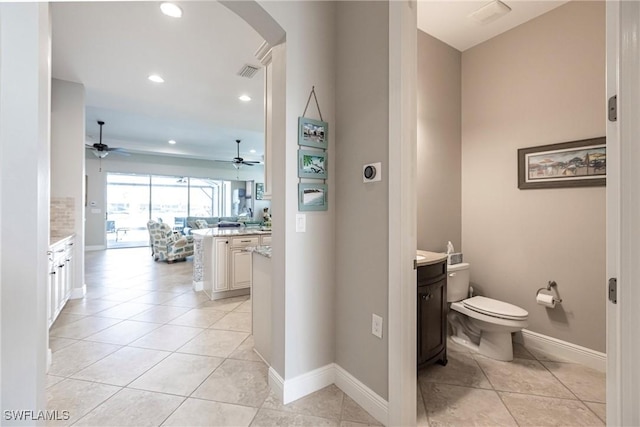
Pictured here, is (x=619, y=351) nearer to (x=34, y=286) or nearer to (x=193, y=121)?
(x=34, y=286)

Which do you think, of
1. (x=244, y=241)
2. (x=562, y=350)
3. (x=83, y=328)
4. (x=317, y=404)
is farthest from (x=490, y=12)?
(x=83, y=328)

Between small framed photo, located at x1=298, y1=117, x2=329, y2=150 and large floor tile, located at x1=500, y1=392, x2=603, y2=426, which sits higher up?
small framed photo, located at x1=298, y1=117, x2=329, y2=150

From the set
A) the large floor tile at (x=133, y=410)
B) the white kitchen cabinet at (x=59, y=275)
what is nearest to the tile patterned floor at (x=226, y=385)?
the large floor tile at (x=133, y=410)

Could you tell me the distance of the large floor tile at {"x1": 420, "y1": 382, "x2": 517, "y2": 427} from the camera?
161 cm

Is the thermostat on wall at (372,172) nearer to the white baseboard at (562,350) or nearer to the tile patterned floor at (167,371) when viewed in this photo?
the tile patterned floor at (167,371)

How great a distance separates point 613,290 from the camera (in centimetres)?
84

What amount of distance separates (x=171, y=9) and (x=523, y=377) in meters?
4.00

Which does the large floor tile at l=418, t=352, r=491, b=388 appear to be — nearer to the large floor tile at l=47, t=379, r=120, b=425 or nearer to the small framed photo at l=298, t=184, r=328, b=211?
the small framed photo at l=298, t=184, r=328, b=211

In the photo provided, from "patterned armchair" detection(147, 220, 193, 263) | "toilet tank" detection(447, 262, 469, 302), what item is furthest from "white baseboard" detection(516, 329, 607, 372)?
"patterned armchair" detection(147, 220, 193, 263)

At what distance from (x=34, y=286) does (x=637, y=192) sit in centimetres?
196

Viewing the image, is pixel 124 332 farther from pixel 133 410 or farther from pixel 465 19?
pixel 465 19

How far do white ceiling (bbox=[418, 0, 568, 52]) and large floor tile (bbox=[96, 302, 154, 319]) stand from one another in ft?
14.2

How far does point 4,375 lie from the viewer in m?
0.94

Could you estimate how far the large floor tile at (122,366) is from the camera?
6.50ft
